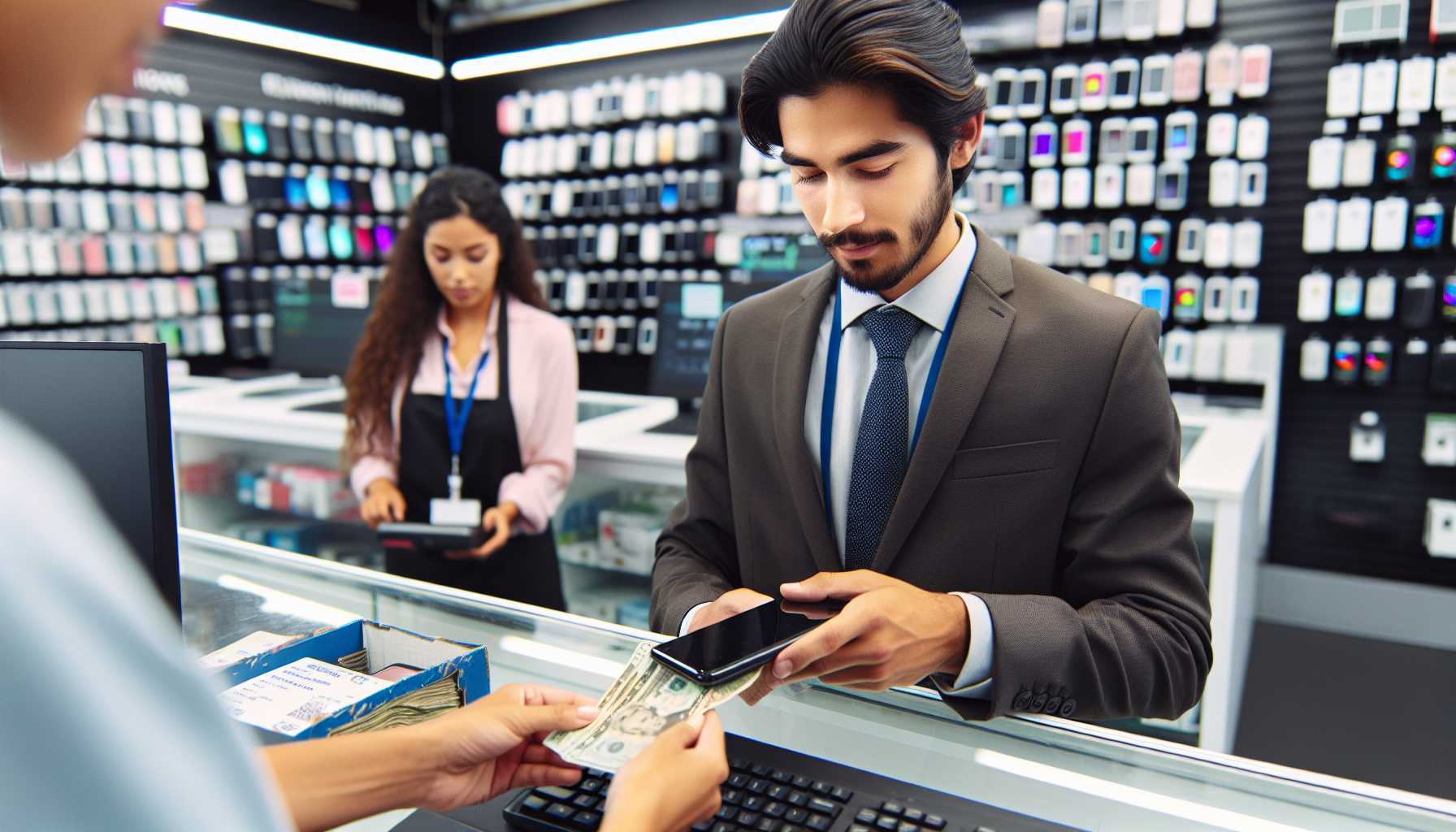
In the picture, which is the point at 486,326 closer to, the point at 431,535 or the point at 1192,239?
the point at 431,535

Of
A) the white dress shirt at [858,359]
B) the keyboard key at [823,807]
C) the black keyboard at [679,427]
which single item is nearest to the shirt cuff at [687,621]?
the white dress shirt at [858,359]

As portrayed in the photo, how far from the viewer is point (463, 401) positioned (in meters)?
2.60

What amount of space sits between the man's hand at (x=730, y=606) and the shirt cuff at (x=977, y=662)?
244mm

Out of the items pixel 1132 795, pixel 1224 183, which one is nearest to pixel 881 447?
pixel 1132 795

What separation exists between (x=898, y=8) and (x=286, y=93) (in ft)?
22.9

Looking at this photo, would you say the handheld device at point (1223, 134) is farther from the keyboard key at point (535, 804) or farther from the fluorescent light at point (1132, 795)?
the keyboard key at point (535, 804)

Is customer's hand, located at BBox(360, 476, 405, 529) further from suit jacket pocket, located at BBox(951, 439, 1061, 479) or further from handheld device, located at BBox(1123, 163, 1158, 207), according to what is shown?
handheld device, located at BBox(1123, 163, 1158, 207)

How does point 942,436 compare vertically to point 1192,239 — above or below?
below

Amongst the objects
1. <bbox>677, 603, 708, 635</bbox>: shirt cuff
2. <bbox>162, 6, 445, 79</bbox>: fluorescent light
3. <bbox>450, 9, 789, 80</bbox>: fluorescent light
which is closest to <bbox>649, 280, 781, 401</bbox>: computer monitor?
<bbox>677, 603, 708, 635</bbox>: shirt cuff

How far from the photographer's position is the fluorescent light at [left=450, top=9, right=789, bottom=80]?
20.9ft

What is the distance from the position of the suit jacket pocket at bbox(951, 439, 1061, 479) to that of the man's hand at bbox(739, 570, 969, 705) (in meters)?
0.21

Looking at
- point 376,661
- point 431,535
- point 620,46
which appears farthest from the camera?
point 620,46

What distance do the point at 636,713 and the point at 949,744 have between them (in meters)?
0.38

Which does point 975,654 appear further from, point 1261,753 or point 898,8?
point 1261,753
